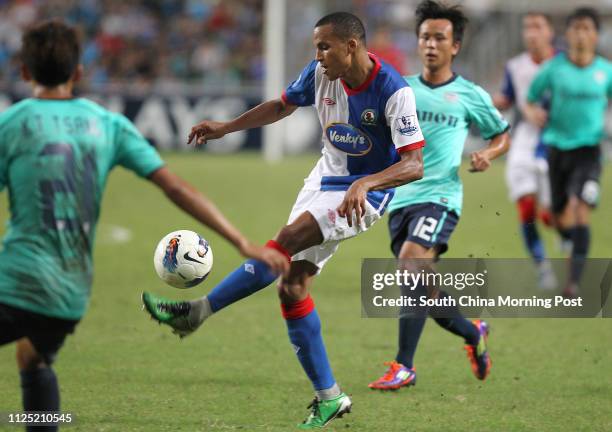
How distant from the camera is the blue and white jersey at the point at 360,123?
547 cm

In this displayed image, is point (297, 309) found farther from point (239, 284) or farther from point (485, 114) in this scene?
point (485, 114)

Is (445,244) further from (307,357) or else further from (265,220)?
(265,220)

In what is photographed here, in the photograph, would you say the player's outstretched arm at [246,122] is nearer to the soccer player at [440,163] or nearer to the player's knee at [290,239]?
the player's knee at [290,239]

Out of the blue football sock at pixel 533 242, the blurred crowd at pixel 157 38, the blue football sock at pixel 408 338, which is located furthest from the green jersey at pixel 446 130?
the blurred crowd at pixel 157 38

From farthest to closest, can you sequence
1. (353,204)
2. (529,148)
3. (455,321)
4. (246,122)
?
(529,148), (455,321), (246,122), (353,204)

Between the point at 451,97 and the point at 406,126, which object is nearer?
the point at 406,126

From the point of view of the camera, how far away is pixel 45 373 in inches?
164

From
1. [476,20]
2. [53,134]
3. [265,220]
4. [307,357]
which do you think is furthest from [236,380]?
[476,20]

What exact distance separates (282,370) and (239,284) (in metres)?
1.42

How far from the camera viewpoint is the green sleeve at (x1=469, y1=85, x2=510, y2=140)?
22.5 feet

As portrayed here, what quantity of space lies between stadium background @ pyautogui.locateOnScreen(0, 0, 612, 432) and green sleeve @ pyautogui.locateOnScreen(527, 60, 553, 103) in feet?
7.19

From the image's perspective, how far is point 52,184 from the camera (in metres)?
3.99

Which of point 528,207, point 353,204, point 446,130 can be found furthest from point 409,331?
point 528,207

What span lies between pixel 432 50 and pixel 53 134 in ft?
11.3
